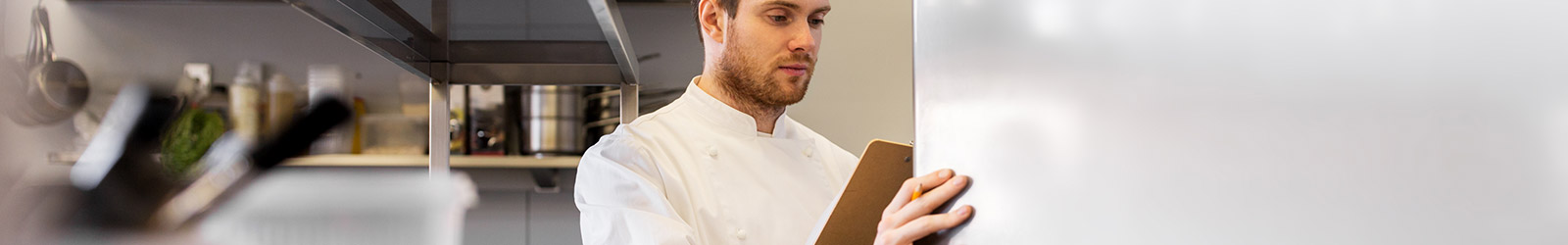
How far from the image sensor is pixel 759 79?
666mm

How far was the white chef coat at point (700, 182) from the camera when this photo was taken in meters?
0.61

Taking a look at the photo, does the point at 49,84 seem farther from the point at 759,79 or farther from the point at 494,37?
the point at 759,79

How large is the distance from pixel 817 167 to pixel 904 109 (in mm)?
441

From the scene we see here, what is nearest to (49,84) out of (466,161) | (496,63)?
(466,161)

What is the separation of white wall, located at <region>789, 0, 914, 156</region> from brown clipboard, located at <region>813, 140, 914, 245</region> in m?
0.82

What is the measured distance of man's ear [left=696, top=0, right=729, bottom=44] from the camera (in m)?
0.69

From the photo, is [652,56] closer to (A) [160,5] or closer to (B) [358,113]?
(B) [358,113]

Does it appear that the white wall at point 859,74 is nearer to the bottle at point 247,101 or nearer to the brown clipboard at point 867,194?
the brown clipboard at point 867,194

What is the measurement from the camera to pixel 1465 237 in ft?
0.29

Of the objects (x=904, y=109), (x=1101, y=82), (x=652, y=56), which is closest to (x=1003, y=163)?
(x=1101, y=82)

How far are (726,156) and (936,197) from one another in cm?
52

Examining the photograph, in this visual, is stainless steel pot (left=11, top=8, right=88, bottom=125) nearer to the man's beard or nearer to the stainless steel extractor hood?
the stainless steel extractor hood

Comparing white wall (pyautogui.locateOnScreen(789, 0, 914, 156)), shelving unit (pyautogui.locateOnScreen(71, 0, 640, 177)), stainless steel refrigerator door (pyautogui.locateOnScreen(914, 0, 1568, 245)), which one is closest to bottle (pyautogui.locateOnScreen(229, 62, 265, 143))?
shelving unit (pyautogui.locateOnScreen(71, 0, 640, 177))

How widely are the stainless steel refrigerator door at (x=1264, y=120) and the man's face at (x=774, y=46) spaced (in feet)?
1.51
